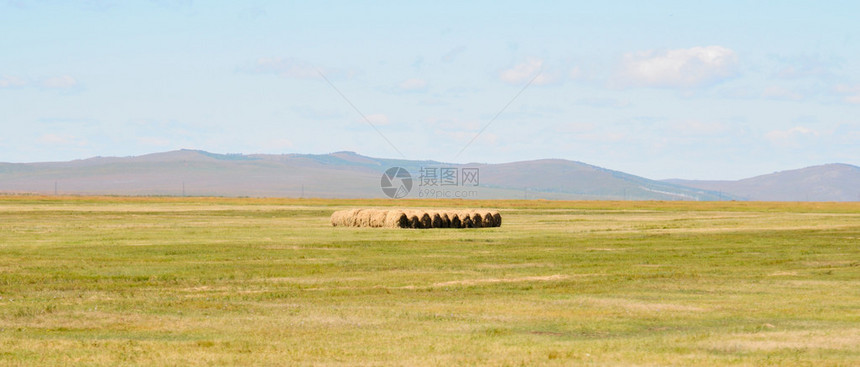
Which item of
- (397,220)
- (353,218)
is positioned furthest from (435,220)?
(353,218)

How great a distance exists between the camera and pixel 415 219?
179ft

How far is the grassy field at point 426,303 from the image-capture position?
49.6 feet

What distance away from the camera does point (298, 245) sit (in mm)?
40156

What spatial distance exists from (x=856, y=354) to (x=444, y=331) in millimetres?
6192

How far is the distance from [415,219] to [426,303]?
109 feet

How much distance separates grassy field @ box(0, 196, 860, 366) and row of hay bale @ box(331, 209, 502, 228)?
1248 cm

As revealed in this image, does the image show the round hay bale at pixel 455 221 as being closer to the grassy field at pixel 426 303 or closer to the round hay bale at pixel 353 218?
the round hay bale at pixel 353 218

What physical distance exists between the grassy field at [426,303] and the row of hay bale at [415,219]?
12.5 m

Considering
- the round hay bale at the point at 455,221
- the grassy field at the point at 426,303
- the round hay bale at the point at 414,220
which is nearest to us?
the grassy field at the point at 426,303

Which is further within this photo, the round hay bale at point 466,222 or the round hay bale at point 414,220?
the round hay bale at point 466,222

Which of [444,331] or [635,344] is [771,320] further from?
[444,331]

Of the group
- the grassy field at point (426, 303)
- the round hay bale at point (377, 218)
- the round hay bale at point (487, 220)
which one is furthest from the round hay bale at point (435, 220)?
the grassy field at point (426, 303)

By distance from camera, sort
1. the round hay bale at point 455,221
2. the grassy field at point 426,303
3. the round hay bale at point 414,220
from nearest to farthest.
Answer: the grassy field at point 426,303 → the round hay bale at point 414,220 → the round hay bale at point 455,221

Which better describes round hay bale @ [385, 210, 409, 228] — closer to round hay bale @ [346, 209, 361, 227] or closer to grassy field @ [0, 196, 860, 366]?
round hay bale @ [346, 209, 361, 227]
